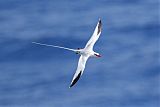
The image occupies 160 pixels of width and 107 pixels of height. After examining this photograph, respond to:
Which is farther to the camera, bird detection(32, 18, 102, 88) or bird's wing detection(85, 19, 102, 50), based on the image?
bird's wing detection(85, 19, 102, 50)

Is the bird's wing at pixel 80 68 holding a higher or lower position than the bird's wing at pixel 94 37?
lower

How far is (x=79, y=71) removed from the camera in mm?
67812

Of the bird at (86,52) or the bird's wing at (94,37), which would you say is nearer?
the bird at (86,52)

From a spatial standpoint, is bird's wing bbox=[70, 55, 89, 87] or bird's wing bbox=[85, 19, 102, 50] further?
bird's wing bbox=[85, 19, 102, 50]

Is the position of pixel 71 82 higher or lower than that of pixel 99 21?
lower

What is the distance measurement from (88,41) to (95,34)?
1.34m

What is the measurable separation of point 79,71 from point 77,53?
8.00 feet

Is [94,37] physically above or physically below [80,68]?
above

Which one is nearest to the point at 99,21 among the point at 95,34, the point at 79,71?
the point at 95,34

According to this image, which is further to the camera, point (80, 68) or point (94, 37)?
point (94, 37)

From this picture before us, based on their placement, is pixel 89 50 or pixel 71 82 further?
pixel 89 50

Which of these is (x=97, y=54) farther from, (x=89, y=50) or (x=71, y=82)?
(x=71, y=82)

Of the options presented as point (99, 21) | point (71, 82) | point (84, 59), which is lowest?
point (71, 82)

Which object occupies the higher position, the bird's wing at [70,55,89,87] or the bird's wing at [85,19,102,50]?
the bird's wing at [85,19,102,50]
